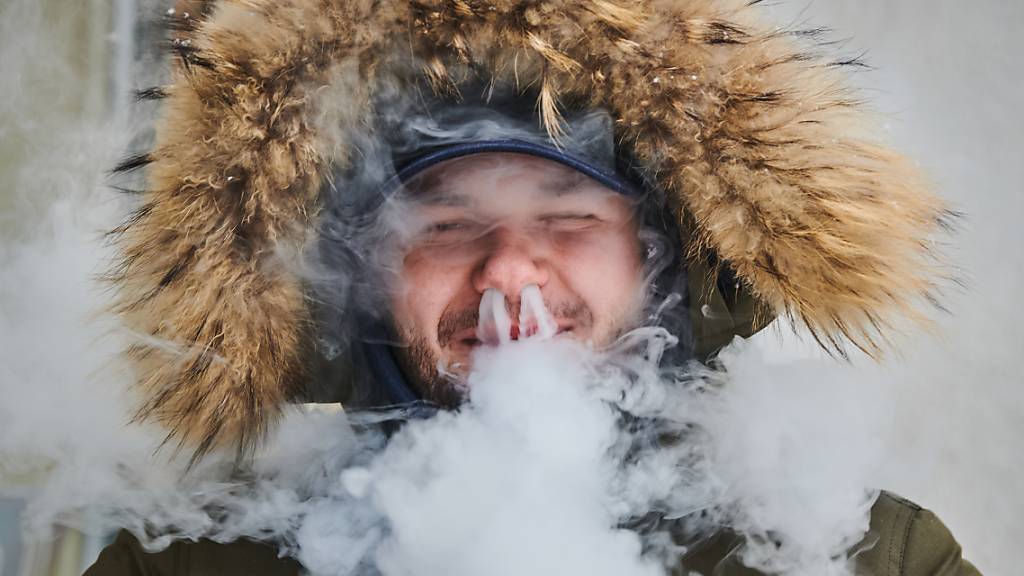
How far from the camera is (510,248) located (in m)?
1.28

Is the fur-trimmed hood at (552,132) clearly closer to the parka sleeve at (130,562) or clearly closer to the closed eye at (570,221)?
the closed eye at (570,221)

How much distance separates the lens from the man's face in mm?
1301

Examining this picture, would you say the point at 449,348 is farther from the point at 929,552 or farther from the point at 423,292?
the point at 929,552

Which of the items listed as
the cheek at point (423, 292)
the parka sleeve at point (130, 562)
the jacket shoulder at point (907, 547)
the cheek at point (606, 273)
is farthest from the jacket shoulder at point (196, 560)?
the jacket shoulder at point (907, 547)

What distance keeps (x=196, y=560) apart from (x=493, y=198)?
66 centimetres

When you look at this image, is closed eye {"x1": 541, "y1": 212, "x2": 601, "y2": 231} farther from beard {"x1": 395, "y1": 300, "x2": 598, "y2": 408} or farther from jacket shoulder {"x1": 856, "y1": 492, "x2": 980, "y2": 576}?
jacket shoulder {"x1": 856, "y1": 492, "x2": 980, "y2": 576}

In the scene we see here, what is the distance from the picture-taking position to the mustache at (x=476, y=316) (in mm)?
1295

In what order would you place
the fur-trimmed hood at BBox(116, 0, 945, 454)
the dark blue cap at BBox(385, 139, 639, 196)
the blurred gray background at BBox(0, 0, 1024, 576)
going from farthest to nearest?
the blurred gray background at BBox(0, 0, 1024, 576), the dark blue cap at BBox(385, 139, 639, 196), the fur-trimmed hood at BBox(116, 0, 945, 454)

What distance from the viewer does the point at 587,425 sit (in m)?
1.21

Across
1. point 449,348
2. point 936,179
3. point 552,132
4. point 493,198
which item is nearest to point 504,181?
point 493,198

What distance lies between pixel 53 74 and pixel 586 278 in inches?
57.1

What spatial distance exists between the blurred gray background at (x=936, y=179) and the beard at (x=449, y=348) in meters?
0.75

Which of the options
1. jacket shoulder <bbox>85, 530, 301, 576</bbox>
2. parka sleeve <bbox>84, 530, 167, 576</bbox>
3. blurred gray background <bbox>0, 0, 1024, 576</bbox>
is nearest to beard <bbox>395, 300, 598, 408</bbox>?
jacket shoulder <bbox>85, 530, 301, 576</bbox>

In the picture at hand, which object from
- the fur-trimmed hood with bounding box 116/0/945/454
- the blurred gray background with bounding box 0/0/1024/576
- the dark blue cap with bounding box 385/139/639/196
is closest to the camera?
the fur-trimmed hood with bounding box 116/0/945/454
